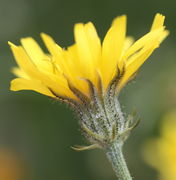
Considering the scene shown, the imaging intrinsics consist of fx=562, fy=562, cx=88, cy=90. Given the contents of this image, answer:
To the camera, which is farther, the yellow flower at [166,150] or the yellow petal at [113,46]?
the yellow flower at [166,150]

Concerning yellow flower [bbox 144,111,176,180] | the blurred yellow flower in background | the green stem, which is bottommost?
the green stem

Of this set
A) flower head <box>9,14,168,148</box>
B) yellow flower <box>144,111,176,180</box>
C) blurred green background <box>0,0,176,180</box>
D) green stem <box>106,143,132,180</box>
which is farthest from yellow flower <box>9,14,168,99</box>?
blurred green background <box>0,0,176,180</box>

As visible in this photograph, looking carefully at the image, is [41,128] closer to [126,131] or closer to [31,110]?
[31,110]

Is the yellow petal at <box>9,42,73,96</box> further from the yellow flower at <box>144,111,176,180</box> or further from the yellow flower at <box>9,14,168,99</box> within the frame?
the yellow flower at <box>144,111,176,180</box>

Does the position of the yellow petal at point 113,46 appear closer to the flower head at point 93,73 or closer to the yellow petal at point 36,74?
the flower head at point 93,73

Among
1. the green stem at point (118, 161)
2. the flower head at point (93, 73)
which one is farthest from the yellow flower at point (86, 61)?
the green stem at point (118, 161)

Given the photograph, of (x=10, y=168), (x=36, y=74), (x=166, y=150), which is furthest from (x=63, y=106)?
(x=36, y=74)
